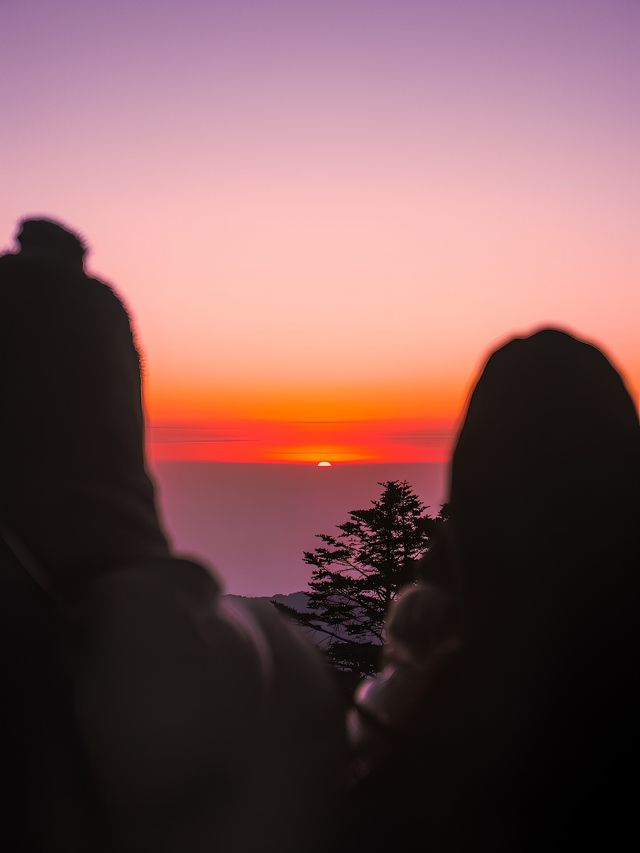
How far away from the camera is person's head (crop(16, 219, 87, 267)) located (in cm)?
222

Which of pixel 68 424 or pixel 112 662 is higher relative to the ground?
pixel 68 424

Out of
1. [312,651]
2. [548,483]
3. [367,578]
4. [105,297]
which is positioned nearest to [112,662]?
[312,651]

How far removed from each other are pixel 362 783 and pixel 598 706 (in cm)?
75

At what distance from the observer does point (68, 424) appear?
2.02 meters

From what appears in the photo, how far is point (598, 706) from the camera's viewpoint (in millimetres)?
2104

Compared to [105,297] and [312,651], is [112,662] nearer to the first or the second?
[312,651]

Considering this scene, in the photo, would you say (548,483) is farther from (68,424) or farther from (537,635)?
(68,424)

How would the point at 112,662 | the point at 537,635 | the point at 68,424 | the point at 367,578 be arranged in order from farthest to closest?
the point at 367,578 < the point at 537,635 < the point at 68,424 < the point at 112,662

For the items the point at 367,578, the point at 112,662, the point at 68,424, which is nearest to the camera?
the point at 112,662

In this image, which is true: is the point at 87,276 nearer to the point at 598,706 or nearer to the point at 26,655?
the point at 26,655

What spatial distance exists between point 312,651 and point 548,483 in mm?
915

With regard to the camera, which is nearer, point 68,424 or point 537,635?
point 68,424

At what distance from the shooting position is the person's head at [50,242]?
2223mm

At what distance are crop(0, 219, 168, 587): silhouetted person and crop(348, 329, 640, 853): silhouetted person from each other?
1002 millimetres
